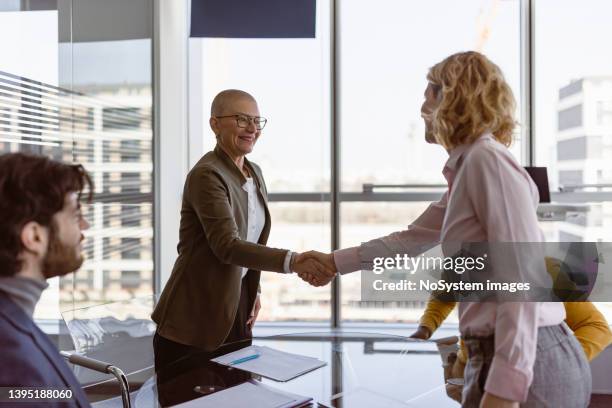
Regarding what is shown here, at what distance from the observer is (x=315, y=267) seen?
2.51 m

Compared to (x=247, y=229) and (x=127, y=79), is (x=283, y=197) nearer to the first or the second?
(x=127, y=79)

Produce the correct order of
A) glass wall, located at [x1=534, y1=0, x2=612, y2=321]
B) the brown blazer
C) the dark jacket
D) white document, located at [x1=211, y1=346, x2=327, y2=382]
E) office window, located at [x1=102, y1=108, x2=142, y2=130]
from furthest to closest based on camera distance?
glass wall, located at [x1=534, y1=0, x2=612, y2=321] → office window, located at [x1=102, y1=108, x2=142, y2=130] → the brown blazer → white document, located at [x1=211, y1=346, x2=327, y2=382] → the dark jacket

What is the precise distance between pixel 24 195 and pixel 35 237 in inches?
3.2

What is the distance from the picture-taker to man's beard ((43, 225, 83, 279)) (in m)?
1.10

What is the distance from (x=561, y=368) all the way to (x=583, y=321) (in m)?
0.87

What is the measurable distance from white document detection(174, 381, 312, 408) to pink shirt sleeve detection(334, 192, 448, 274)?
32.4 inches

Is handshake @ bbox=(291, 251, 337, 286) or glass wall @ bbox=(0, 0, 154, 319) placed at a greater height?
glass wall @ bbox=(0, 0, 154, 319)

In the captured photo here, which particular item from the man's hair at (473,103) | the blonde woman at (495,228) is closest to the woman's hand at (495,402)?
the blonde woman at (495,228)

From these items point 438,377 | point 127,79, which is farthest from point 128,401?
point 127,79

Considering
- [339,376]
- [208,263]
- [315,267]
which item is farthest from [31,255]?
[315,267]

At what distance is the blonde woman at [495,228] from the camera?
120 centimetres

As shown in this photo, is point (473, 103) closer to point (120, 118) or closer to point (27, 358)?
point (27, 358)

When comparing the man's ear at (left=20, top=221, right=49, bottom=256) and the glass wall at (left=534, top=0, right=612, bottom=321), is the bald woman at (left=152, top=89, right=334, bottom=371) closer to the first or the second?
the man's ear at (left=20, top=221, right=49, bottom=256)

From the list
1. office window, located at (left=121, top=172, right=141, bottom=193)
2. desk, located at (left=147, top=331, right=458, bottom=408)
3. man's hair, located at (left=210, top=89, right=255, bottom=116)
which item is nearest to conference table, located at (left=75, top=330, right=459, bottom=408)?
desk, located at (left=147, top=331, right=458, bottom=408)
